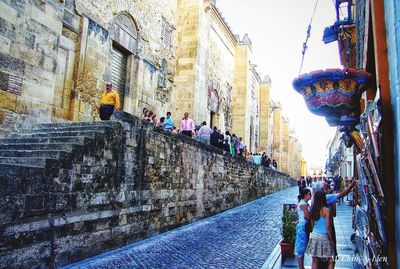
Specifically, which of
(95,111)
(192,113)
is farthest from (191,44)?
(95,111)

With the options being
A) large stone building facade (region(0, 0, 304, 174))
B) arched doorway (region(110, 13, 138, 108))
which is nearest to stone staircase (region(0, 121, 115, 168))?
large stone building facade (region(0, 0, 304, 174))

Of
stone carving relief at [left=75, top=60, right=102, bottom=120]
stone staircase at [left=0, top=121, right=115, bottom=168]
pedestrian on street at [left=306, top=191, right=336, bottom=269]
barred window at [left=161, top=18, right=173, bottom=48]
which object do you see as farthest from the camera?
barred window at [left=161, top=18, right=173, bottom=48]

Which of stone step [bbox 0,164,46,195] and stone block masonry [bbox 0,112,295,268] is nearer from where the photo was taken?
stone step [bbox 0,164,46,195]

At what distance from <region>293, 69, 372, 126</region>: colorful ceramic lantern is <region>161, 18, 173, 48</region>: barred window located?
38.6ft

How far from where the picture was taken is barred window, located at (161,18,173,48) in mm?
14648

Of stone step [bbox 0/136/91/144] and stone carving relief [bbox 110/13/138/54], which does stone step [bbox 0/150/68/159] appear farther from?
stone carving relief [bbox 110/13/138/54]

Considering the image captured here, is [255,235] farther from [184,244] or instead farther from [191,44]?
[191,44]

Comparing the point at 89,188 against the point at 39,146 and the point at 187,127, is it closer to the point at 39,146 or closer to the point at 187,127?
the point at 39,146

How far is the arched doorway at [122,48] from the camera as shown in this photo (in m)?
11.3

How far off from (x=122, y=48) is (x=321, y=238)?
9696 mm

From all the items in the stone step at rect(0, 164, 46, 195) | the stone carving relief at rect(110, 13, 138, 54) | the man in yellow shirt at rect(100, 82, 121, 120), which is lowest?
the stone step at rect(0, 164, 46, 195)

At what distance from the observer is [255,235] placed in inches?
340

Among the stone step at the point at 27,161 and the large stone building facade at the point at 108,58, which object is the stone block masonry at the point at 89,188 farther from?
the large stone building facade at the point at 108,58

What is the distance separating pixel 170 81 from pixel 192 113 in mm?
1855
